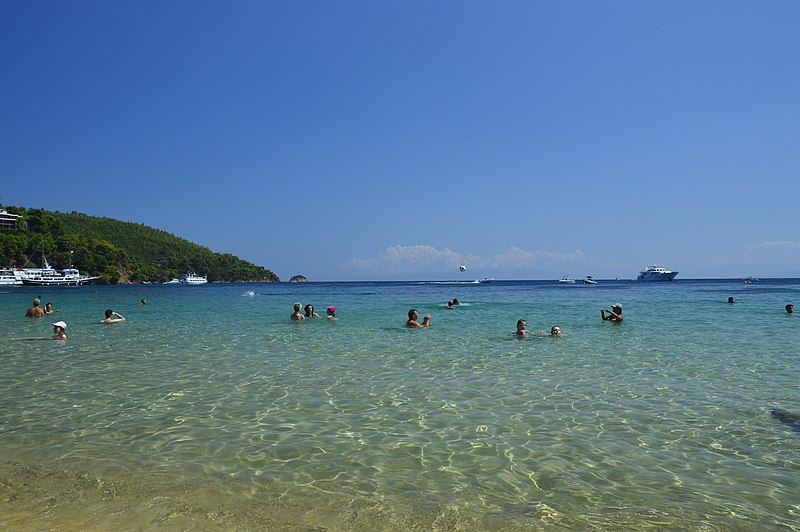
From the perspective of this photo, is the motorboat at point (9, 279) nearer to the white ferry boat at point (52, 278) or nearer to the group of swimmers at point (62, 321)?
the white ferry boat at point (52, 278)

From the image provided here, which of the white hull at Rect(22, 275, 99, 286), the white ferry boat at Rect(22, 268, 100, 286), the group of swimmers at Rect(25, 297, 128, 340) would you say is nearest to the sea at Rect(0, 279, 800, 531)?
the group of swimmers at Rect(25, 297, 128, 340)

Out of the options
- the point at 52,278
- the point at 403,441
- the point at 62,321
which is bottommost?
the point at 403,441

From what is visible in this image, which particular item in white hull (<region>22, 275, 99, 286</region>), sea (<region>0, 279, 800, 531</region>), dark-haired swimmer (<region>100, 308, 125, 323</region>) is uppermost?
white hull (<region>22, 275, 99, 286</region>)

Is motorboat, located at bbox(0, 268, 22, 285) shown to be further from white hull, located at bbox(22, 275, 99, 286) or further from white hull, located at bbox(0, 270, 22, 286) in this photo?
white hull, located at bbox(22, 275, 99, 286)

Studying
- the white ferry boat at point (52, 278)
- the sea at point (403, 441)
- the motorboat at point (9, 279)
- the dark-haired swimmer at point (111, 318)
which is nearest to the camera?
the sea at point (403, 441)

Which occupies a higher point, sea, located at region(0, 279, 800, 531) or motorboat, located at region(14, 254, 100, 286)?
motorboat, located at region(14, 254, 100, 286)

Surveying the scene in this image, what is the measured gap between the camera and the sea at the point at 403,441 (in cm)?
545

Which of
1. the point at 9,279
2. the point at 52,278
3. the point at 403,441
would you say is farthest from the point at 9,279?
the point at 403,441

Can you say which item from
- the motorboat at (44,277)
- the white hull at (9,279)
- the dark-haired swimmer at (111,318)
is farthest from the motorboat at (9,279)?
the dark-haired swimmer at (111,318)

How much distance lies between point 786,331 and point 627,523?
2272 cm

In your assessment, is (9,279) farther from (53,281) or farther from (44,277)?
(53,281)

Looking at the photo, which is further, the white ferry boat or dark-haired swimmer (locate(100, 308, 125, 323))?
the white ferry boat

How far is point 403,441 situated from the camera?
308 inches

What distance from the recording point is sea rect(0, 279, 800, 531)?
17.9 feet
